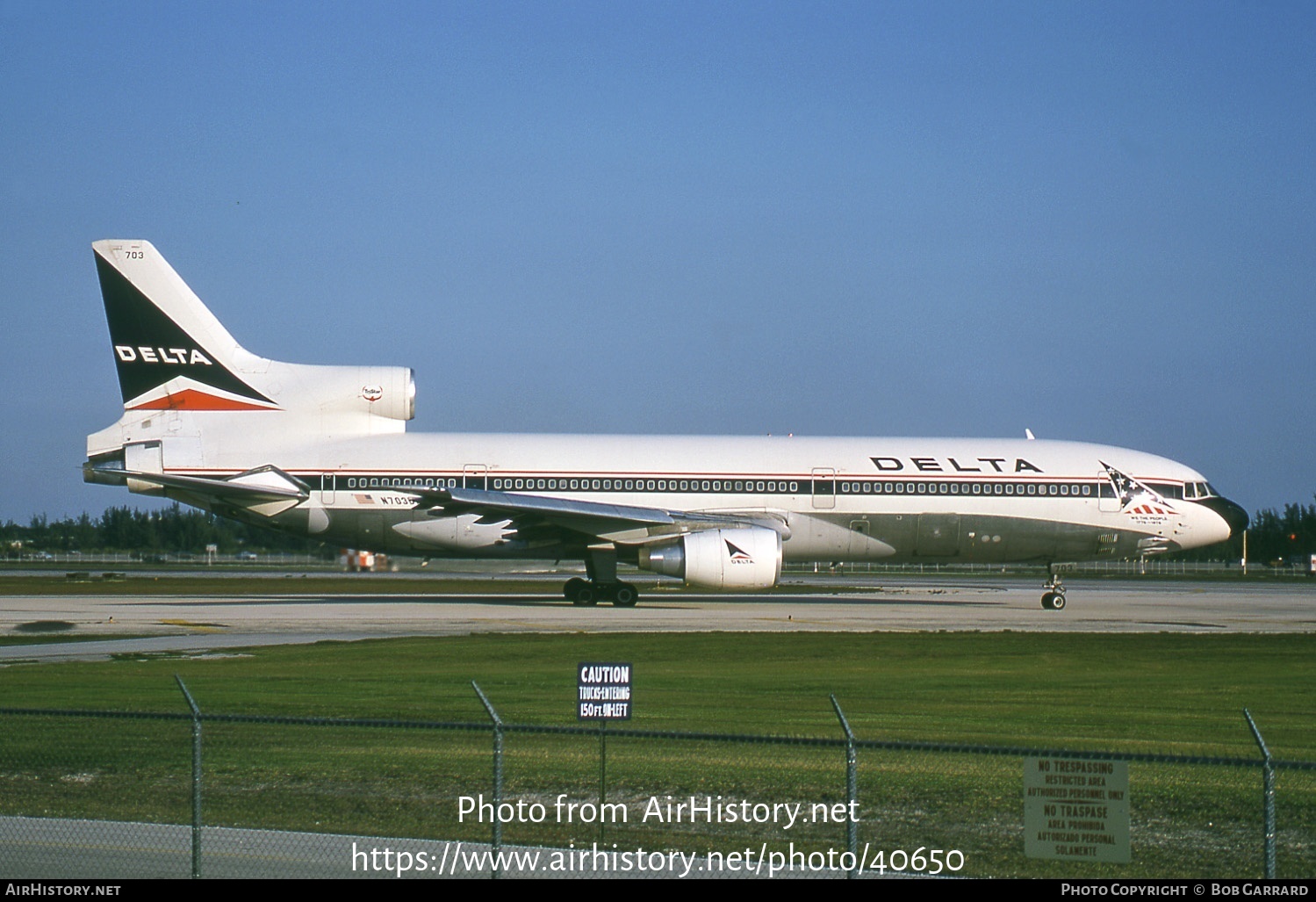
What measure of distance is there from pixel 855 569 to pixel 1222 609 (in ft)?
159

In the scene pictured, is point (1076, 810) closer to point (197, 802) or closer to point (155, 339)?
point (197, 802)

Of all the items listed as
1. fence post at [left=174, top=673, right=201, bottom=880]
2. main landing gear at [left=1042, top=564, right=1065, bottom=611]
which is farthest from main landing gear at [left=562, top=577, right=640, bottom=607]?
fence post at [left=174, top=673, right=201, bottom=880]

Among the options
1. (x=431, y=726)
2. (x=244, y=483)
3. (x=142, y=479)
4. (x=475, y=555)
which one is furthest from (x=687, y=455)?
(x=431, y=726)

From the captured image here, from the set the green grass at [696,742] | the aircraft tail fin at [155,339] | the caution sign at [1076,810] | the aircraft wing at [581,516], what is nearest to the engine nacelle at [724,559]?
the aircraft wing at [581,516]

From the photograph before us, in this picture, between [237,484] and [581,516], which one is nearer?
[581,516]

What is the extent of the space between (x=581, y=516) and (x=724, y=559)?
3.37 metres

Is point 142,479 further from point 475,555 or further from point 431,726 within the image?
point 431,726

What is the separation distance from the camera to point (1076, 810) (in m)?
6.91

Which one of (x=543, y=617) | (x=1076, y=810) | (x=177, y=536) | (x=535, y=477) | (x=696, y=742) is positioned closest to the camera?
(x=1076, y=810)

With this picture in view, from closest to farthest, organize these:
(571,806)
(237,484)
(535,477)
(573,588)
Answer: (571,806)
(237,484)
(535,477)
(573,588)

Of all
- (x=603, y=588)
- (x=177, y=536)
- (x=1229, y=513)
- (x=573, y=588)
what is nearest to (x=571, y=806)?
(x=603, y=588)

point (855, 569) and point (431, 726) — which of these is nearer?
point (431, 726)

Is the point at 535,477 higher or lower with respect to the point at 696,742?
higher
